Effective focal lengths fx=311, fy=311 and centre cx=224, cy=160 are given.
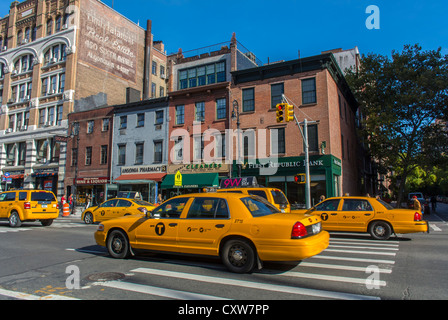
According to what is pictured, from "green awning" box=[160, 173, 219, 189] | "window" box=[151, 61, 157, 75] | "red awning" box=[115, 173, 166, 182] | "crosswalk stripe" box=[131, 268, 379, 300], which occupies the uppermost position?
"window" box=[151, 61, 157, 75]

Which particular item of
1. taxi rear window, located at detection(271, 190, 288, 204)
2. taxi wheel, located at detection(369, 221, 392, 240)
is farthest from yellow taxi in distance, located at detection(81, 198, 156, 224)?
taxi wheel, located at detection(369, 221, 392, 240)

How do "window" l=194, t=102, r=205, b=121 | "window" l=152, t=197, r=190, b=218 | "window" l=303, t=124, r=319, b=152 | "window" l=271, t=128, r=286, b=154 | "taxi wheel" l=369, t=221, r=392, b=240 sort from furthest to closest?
"window" l=194, t=102, r=205, b=121, "window" l=271, t=128, r=286, b=154, "window" l=303, t=124, r=319, b=152, "taxi wheel" l=369, t=221, r=392, b=240, "window" l=152, t=197, r=190, b=218

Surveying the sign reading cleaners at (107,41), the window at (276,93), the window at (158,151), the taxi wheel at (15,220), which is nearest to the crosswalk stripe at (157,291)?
the taxi wheel at (15,220)

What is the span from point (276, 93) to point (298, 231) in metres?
19.8

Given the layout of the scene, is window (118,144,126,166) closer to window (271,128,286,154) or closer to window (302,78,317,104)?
window (271,128,286,154)

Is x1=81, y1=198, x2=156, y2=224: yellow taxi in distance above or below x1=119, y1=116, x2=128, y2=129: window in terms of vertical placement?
below

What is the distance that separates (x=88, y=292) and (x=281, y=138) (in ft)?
66.4

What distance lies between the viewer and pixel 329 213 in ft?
39.1

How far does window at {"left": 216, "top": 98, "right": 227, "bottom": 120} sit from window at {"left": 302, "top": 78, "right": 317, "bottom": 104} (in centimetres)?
655

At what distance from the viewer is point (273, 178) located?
23.5m

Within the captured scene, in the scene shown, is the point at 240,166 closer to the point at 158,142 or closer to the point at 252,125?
the point at 252,125

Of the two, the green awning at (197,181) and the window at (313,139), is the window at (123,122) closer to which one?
the green awning at (197,181)

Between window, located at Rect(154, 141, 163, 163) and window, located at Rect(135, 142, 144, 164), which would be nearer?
window, located at Rect(154, 141, 163, 163)

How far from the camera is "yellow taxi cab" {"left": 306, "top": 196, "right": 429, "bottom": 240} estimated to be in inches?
416
